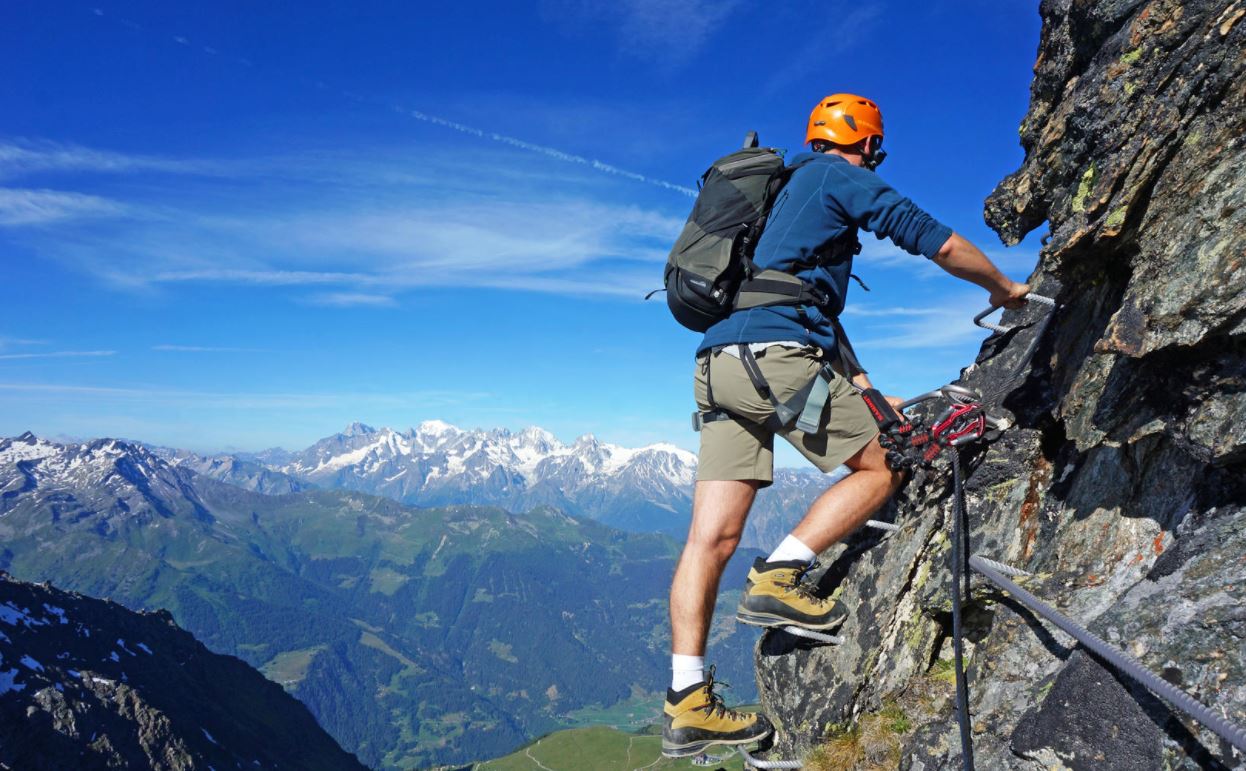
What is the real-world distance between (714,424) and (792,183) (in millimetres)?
2864

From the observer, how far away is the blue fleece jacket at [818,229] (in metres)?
6.90

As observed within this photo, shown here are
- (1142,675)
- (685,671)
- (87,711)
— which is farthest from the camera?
(87,711)

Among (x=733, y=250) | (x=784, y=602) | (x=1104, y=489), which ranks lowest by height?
(x=784, y=602)

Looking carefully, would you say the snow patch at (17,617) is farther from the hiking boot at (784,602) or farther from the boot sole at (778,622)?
the hiking boot at (784,602)

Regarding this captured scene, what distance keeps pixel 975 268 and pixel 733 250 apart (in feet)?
8.03

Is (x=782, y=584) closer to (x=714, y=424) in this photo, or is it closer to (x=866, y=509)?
(x=866, y=509)

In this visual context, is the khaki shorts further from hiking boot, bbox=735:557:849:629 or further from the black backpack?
hiking boot, bbox=735:557:849:629

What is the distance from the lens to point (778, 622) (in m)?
8.55

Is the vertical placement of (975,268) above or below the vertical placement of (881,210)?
below

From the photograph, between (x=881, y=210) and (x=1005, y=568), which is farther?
(x=1005, y=568)

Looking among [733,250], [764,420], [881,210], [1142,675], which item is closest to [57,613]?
[764,420]

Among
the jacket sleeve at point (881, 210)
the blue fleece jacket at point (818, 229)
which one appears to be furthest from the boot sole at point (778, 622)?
the jacket sleeve at point (881, 210)

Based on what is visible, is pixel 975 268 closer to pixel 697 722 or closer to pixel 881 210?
pixel 881 210

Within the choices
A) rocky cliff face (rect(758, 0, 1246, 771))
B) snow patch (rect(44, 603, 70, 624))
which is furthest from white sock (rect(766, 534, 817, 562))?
snow patch (rect(44, 603, 70, 624))
